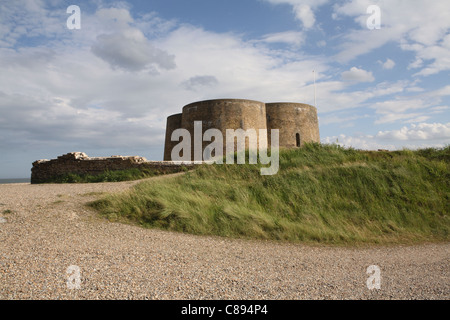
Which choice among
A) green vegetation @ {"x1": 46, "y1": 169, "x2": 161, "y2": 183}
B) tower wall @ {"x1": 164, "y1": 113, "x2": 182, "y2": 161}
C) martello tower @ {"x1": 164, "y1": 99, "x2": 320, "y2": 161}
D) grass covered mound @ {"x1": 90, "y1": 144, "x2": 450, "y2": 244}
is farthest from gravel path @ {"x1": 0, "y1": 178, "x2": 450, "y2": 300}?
tower wall @ {"x1": 164, "y1": 113, "x2": 182, "y2": 161}

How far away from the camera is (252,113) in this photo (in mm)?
19734

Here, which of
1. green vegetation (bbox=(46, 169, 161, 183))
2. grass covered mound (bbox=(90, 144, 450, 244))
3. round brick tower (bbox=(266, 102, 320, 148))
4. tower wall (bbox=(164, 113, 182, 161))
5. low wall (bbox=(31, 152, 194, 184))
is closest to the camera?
grass covered mound (bbox=(90, 144, 450, 244))

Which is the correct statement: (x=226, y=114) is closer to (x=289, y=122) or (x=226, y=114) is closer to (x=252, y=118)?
(x=252, y=118)

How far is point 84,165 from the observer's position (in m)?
13.1

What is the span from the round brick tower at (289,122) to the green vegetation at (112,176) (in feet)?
37.3

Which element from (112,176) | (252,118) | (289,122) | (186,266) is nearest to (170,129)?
(252,118)

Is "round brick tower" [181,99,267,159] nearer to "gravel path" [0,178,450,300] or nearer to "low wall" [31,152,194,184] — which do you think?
"low wall" [31,152,194,184]

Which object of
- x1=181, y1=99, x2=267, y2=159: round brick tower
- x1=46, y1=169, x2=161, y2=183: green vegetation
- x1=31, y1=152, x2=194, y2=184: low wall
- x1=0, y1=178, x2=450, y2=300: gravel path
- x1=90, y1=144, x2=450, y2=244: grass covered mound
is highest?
x1=181, y1=99, x2=267, y2=159: round brick tower

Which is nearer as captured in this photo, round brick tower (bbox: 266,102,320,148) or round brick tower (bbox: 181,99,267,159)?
round brick tower (bbox: 181,99,267,159)

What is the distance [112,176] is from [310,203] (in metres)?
8.22

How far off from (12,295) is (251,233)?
3922mm

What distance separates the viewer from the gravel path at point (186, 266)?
3250mm

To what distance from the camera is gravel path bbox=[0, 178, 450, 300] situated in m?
3.25

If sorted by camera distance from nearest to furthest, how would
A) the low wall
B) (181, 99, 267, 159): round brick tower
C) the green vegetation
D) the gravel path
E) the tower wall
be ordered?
the gravel path → the green vegetation → the low wall → (181, 99, 267, 159): round brick tower → the tower wall
